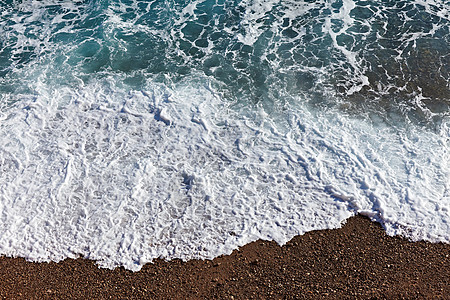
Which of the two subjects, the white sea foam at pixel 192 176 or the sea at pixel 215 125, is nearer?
the white sea foam at pixel 192 176

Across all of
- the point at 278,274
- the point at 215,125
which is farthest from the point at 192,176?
the point at 278,274

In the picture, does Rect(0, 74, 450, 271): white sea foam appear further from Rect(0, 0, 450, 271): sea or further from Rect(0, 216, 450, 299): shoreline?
Rect(0, 216, 450, 299): shoreline

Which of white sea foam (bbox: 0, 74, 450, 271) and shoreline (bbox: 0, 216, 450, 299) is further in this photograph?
white sea foam (bbox: 0, 74, 450, 271)

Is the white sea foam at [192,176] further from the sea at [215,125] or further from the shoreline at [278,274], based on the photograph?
the shoreline at [278,274]

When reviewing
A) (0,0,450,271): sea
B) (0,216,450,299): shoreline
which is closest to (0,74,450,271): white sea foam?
(0,0,450,271): sea

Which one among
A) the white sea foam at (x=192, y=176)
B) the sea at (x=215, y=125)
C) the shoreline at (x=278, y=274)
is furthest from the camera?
the sea at (x=215, y=125)

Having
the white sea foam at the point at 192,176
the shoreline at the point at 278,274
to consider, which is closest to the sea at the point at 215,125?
the white sea foam at the point at 192,176

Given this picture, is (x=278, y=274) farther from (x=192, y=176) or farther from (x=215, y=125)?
(x=215, y=125)
